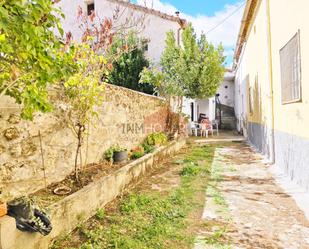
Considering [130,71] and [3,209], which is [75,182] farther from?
[130,71]

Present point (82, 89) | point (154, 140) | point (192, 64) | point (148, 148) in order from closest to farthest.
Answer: point (82, 89) < point (148, 148) < point (154, 140) < point (192, 64)

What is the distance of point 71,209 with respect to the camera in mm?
4020

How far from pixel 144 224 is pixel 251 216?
170cm

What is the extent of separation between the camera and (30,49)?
7.30 ft

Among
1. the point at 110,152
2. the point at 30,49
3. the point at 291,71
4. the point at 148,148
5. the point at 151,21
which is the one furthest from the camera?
the point at 151,21

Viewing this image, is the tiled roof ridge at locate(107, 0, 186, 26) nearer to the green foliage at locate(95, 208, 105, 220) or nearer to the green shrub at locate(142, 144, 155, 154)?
the green shrub at locate(142, 144, 155, 154)

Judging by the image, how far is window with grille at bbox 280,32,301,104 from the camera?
5805 millimetres

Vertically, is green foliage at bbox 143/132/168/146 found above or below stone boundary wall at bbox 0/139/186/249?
above

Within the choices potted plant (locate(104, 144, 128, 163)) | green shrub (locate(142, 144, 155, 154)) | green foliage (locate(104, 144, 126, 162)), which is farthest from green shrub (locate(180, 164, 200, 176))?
green foliage (locate(104, 144, 126, 162))

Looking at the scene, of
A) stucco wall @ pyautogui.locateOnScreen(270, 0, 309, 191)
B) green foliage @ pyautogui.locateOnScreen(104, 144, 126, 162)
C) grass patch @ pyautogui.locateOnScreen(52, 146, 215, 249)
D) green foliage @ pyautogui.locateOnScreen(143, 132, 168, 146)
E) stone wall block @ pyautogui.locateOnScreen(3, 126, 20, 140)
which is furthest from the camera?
green foliage @ pyautogui.locateOnScreen(143, 132, 168, 146)

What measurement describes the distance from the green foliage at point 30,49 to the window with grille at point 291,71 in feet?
15.4

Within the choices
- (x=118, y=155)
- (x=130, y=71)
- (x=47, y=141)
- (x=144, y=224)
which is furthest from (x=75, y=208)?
(x=130, y=71)

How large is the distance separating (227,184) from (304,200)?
176 centimetres

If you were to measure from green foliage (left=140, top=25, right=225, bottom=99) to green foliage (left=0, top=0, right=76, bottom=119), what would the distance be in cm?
1189
